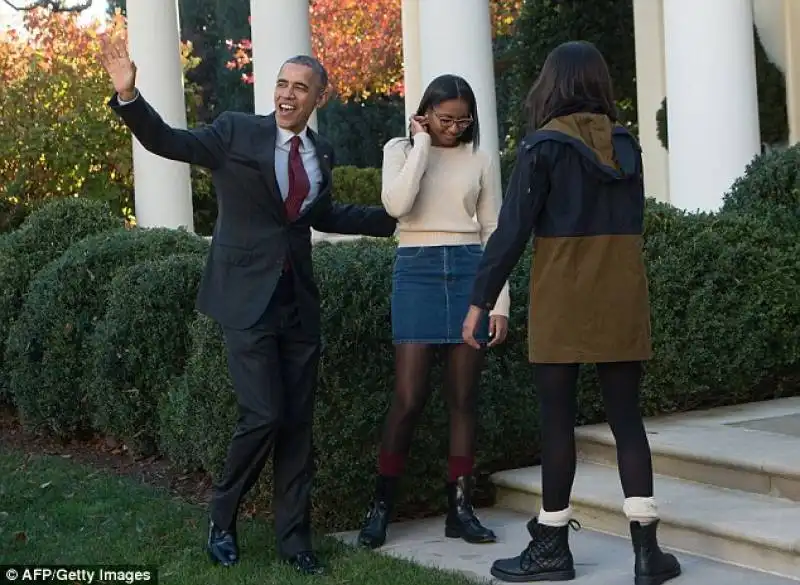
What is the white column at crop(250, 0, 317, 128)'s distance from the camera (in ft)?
40.6

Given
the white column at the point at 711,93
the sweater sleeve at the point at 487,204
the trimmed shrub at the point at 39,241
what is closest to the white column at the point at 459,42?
the white column at the point at 711,93

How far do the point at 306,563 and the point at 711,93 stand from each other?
5503 millimetres

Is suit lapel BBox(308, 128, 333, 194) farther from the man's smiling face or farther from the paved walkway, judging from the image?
the paved walkway

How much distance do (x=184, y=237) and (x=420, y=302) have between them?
3.58 metres

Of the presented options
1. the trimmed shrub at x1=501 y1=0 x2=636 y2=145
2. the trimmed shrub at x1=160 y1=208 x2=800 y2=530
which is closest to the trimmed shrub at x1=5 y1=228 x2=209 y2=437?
the trimmed shrub at x1=160 y1=208 x2=800 y2=530

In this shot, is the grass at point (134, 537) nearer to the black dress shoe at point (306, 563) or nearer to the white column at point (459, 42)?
the black dress shoe at point (306, 563)

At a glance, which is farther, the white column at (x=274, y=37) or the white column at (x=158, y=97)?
the white column at (x=274, y=37)

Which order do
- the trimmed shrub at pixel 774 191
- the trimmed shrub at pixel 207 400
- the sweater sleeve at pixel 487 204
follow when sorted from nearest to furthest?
1. the sweater sleeve at pixel 487 204
2. the trimmed shrub at pixel 207 400
3. the trimmed shrub at pixel 774 191

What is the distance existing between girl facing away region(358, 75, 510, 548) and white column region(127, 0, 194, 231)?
23.7ft

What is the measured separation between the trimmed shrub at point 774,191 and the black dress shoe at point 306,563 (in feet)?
13.0

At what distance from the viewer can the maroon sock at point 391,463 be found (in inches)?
204

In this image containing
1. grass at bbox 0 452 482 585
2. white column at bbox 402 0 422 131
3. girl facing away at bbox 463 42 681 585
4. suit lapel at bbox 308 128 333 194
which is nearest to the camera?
girl facing away at bbox 463 42 681 585

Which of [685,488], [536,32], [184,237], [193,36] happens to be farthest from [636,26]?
[193,36]

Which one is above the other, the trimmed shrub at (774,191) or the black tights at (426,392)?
the trimmed shrub at (774,191)
